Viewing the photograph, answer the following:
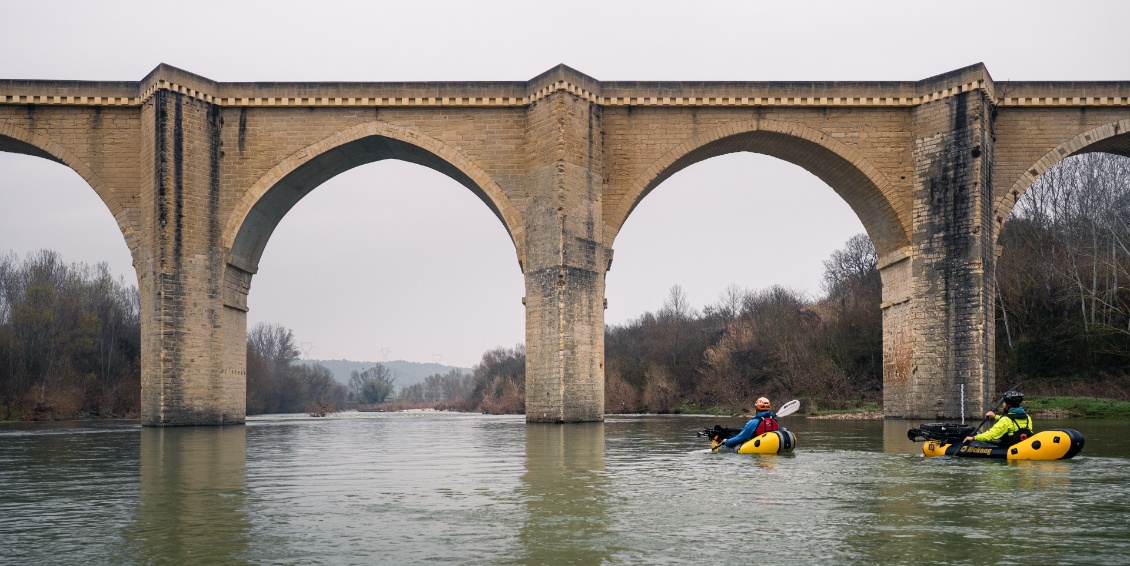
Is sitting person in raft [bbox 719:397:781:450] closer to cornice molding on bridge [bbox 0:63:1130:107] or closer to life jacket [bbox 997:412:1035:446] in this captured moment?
life jacket [bbox 997:412:1035:446]

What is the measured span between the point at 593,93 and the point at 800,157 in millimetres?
6353

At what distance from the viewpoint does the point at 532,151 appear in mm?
27688

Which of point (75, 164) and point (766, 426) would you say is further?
point (75, 164)

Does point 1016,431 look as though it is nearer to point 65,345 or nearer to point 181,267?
point 181,267

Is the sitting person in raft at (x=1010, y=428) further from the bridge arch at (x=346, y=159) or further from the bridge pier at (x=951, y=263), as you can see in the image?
the bridge arch at (x=346, y=159)

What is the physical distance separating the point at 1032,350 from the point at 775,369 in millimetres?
12759

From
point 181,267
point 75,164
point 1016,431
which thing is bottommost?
point 1016,431

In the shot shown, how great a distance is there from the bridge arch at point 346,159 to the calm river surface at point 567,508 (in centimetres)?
1214

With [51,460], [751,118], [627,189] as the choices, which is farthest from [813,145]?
[51,460]

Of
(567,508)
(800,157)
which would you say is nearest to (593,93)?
(800,157)

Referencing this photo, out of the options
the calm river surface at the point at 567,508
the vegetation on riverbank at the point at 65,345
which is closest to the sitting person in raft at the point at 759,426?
the calm river surface at the point at 567,508

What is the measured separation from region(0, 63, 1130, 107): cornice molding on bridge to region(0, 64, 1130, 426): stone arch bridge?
4 cm

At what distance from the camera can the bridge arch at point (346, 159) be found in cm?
2812

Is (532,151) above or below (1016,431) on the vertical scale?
above
